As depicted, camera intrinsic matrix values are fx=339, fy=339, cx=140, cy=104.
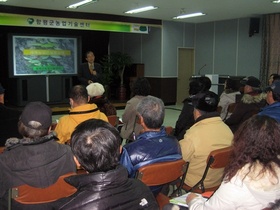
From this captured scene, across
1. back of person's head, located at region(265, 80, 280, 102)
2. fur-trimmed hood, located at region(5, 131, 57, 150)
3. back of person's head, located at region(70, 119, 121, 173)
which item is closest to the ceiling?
back of person's head, located at region(265, 80, 280, 102)

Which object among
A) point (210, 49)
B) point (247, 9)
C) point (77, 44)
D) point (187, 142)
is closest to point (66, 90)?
point (77, 44)

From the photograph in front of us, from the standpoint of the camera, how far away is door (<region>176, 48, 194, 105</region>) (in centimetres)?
1148

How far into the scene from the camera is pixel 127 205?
1364 millimetres

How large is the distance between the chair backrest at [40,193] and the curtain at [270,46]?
28.1 feet

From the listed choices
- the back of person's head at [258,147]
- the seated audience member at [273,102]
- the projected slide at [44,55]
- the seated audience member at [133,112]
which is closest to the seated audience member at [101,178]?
the back of person's head at [258,147]

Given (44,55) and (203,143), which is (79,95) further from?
(44,55)

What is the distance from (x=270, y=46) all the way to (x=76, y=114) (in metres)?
7.72

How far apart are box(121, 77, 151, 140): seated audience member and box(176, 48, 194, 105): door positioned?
7412 mm

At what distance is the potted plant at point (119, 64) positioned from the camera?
11.1 m

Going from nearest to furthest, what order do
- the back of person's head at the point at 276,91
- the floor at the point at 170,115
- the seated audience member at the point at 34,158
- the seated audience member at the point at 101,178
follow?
1. the seated audience member at the point at 101,178
2. the seated audience member at the point at 34,158
3. the back of person's head at the point at 276,91
4. the floor at the point at 170,115

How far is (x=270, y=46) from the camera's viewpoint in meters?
9.44

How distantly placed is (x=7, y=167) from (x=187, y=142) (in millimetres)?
1362

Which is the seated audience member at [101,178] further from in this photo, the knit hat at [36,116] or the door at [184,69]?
the door at [184,69]

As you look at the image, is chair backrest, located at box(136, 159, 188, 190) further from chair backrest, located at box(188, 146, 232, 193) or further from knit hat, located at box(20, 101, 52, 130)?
knit hat, located at box(20, 101, 52, 130)
